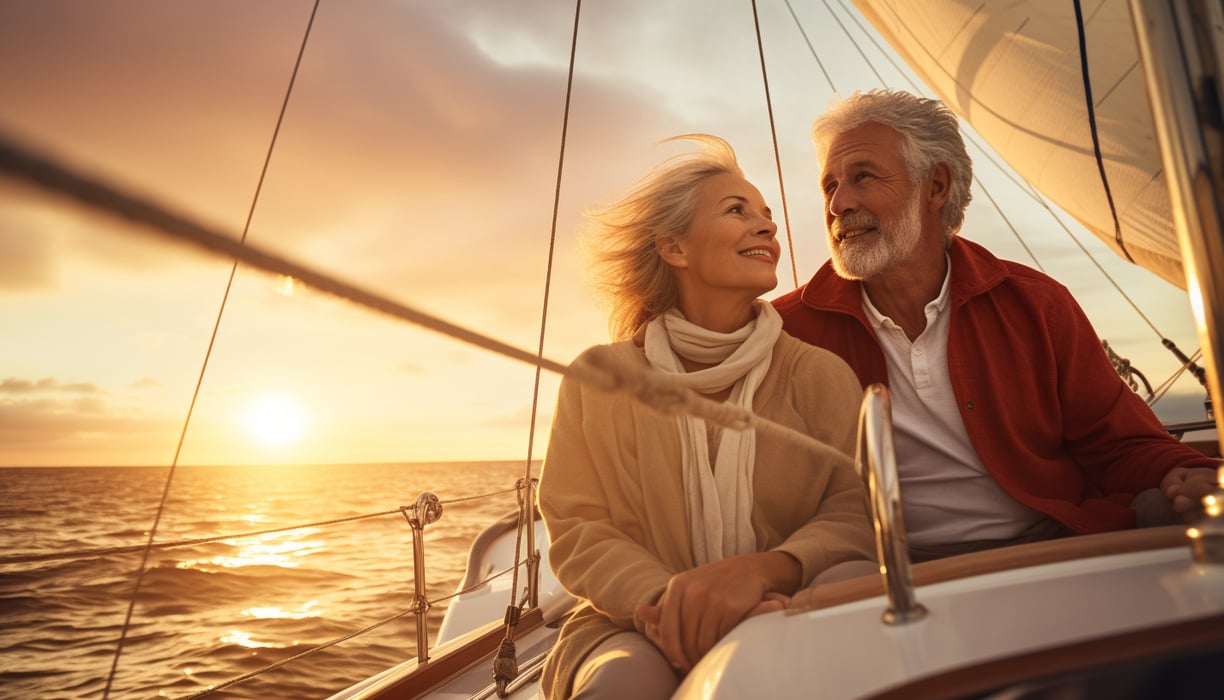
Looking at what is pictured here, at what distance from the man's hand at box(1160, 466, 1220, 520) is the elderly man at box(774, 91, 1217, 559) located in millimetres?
11

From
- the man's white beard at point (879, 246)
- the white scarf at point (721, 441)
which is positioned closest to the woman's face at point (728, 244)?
the white scarf at point (721, 441)

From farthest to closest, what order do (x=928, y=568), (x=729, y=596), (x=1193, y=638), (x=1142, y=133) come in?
(x=1142, y=133)
(x=729, y=596)
(x=928, y=568)
(x=1193, y=638)

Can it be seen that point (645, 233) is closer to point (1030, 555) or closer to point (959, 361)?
point (959, 361)

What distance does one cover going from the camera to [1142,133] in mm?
3705

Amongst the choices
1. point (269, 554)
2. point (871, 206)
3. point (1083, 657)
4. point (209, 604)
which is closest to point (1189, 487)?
point (871, 206)

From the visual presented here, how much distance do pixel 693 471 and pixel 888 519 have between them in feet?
2.52

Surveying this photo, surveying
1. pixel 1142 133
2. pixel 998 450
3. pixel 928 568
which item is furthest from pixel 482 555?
pixel 1142 133

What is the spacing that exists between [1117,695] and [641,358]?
1221mm

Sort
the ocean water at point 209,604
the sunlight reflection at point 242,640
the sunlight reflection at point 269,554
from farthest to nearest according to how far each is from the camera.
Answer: the sunlight reflection at point 269,554
the sunlight reflection at point 242,640
the ocean water at point 209,604

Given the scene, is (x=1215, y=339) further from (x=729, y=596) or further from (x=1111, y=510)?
(x=1111, y=510)

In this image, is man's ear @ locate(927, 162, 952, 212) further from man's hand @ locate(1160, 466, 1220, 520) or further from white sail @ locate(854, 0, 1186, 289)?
white sail @ locate(854, 0, 1186, 289)

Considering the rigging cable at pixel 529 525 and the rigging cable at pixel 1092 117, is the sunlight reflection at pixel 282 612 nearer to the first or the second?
the rigging cable at pixel 529 525

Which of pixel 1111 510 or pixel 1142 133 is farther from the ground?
pixel 1142 133

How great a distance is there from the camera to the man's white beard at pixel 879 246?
1.89m
